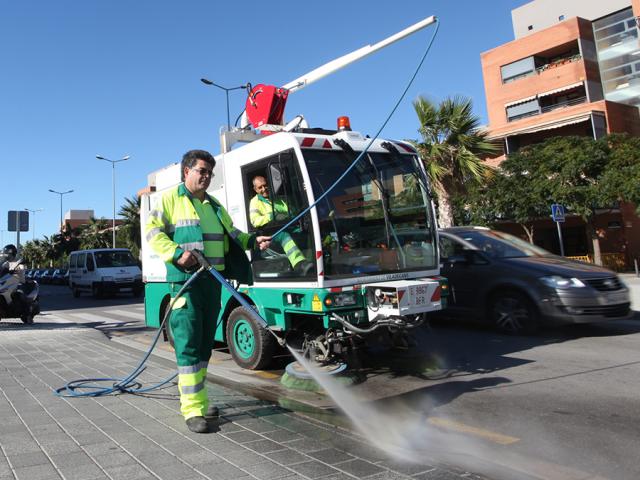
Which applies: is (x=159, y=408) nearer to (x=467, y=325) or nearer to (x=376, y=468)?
(x=376, y=468)

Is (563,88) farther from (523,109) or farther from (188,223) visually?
(188,223)

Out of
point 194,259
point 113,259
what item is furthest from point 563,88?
point 194,259

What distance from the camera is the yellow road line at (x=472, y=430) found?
3.72 m

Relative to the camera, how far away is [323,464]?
2994mm

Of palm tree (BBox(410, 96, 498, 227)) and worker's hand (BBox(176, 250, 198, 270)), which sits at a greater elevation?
palm tree (BBox(410, 96, 498, 227))

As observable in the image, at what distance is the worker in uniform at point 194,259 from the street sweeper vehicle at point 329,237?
839 millimetres

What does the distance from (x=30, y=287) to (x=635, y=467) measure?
39.4ft

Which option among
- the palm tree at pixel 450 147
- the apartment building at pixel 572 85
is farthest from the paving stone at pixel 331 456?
the apartment building at pixel 572 85

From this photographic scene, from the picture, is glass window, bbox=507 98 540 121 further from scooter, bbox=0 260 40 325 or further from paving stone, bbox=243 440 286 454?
paving stone, bbox=243 440 286 454

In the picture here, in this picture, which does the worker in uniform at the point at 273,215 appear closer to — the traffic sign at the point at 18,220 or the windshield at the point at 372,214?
the windshield at the point at 372,214

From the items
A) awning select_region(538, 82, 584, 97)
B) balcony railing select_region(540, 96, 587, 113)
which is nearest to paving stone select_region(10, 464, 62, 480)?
balcony railing select_region(540, 96, 587, 113)

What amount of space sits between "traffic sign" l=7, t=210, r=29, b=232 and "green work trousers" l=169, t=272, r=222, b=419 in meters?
9.11

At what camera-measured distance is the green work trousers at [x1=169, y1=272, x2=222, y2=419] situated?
3.74 meters

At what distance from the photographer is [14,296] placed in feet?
36.6
